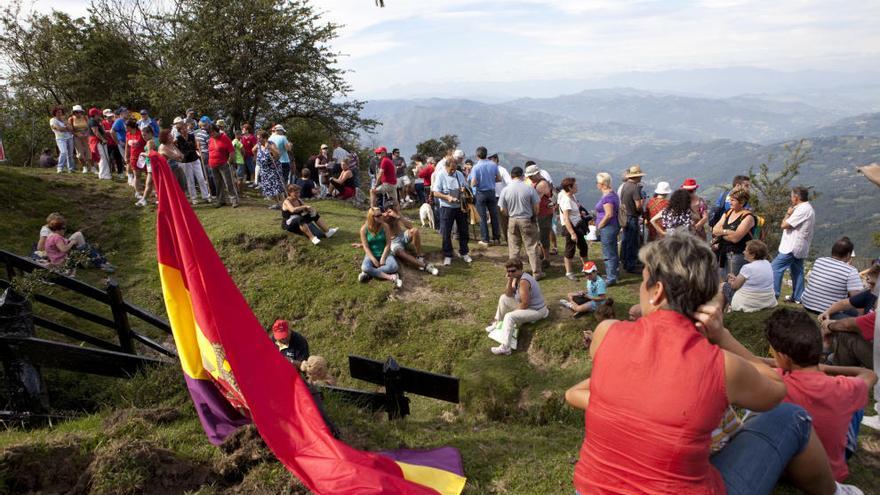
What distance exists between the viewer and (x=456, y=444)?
450 cm

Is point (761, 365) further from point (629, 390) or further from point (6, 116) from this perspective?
point (6, 116)

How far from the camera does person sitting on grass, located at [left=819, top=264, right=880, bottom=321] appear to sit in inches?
253

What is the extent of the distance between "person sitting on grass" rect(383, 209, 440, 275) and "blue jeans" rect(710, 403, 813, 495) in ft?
25.7

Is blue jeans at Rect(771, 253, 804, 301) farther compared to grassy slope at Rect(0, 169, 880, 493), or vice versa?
blue jeans at Rect(771, 253, 804, 301)

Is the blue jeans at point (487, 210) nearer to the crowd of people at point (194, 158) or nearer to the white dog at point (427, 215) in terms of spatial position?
the white dog at point (427, 215)

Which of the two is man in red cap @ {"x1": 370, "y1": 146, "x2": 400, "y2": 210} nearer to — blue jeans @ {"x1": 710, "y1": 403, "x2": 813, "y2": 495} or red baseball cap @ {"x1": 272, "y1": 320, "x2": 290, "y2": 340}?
red baseball cap @ {"x1": 272, "y1": 320, "x2": 290, "y2": 340}

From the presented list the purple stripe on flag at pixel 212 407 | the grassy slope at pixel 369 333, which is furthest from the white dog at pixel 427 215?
the purple stripe on flag at pixel 212 407

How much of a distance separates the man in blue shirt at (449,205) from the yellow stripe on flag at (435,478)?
24.3ft

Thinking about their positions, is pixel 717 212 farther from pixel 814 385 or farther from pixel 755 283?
pixel 814 385

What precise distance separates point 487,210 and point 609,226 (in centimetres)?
352

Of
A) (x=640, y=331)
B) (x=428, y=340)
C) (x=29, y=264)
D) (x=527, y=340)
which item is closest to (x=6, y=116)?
(x=29, y=264)

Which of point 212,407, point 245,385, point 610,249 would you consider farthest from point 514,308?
point 245,385

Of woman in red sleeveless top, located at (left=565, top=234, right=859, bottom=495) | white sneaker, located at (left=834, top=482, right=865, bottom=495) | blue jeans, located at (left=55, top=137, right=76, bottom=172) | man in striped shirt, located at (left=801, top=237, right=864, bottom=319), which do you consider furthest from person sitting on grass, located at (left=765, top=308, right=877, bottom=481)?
blue jeans, located at (left=55, top=137, right=76, bottom=172)

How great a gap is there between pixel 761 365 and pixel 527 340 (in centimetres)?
558
